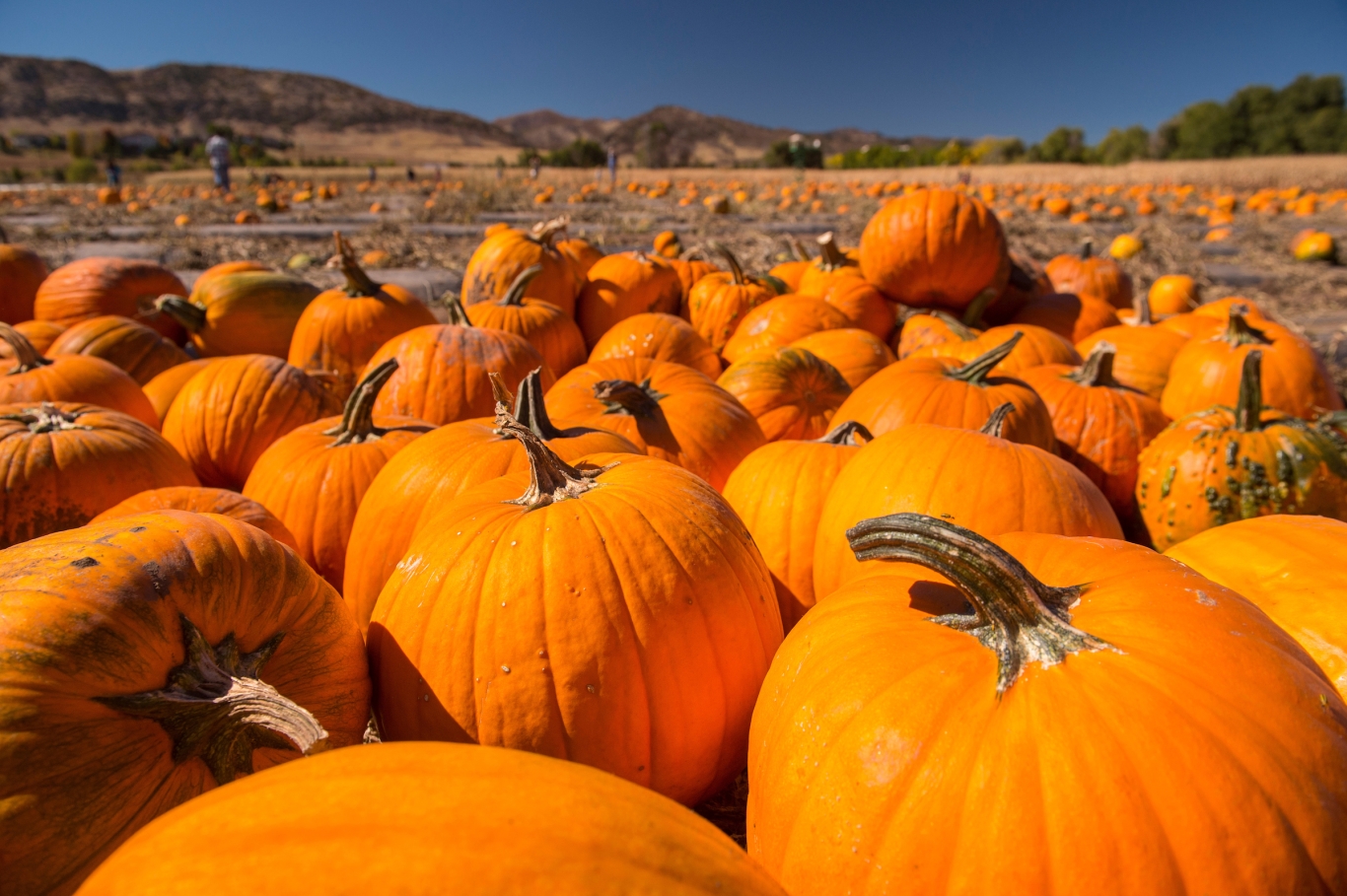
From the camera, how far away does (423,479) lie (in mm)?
2029

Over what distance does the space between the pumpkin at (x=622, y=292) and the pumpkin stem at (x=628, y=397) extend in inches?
81.3

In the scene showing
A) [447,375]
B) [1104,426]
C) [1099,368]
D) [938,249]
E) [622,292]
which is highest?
[938,249]

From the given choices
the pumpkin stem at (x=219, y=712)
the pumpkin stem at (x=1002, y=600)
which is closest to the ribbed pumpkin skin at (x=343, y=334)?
the pumpkin stem at (x=219, y=712)

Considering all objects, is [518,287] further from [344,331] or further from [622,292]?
[344,331]

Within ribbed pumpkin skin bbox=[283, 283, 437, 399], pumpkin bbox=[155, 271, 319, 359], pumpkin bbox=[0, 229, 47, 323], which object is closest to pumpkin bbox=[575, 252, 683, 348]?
ribbed pumpkin skin bbox=[283, 283, 437, 399]

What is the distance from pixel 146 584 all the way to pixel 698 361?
2900mm

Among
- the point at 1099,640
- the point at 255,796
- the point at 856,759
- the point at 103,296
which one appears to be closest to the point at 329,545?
the point at 255,796

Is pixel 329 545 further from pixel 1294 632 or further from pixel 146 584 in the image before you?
pixel 1294 632

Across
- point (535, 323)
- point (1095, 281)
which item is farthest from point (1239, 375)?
point (535, 323)

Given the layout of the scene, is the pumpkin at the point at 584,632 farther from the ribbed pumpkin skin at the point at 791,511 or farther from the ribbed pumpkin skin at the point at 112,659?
the ribbed pumpkin skin at the point at 791,511

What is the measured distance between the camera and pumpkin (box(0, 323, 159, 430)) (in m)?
2.90

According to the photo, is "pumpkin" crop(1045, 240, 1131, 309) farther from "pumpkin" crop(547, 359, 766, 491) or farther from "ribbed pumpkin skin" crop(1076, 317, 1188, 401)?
"pumpkin" crop(547, 359, 766, 491)

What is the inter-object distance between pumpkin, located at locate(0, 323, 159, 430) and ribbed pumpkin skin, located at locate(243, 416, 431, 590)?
1131 mm

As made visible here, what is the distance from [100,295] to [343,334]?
1966mm
